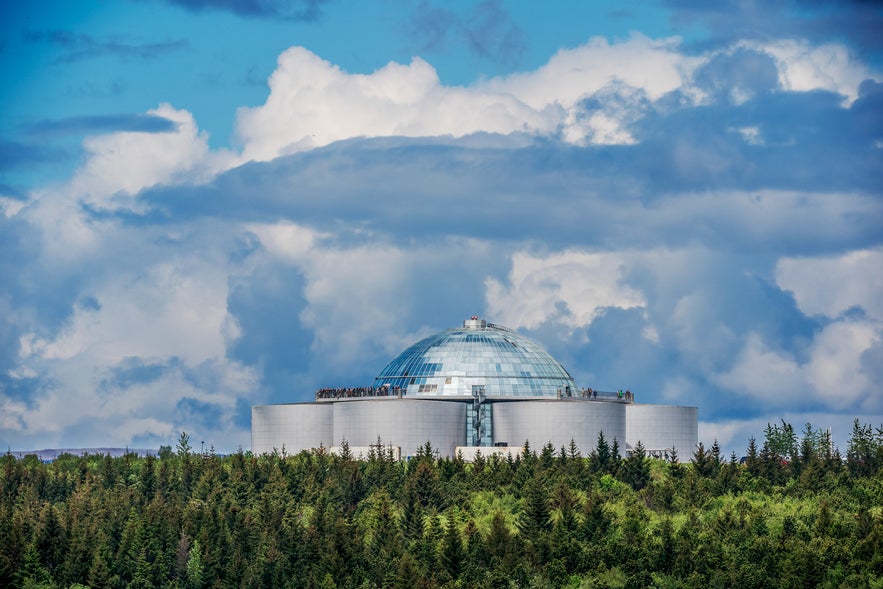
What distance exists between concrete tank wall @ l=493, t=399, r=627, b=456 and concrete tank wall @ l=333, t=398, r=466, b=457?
17.7ft

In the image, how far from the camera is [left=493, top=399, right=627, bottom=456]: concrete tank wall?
196m

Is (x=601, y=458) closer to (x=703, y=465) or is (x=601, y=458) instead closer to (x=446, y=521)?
(x=703, y=465)

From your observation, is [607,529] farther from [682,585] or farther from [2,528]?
[2,528]

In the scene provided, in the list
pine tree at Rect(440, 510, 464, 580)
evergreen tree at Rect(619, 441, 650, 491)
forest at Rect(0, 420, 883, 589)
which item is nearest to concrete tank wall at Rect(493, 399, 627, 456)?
forest at Rect(0, 420, 883, 589)

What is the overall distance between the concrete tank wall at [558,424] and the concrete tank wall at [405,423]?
5.39 meters

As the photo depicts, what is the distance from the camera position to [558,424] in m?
196

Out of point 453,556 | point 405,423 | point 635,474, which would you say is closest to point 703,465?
point 635,474

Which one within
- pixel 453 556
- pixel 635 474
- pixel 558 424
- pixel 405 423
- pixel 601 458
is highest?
pixel 405 423

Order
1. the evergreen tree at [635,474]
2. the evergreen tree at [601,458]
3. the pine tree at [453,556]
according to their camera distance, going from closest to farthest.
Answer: the pine tree at [453,556]
the evergreen tree at [635,474]
the evergreen tree at [601,458]

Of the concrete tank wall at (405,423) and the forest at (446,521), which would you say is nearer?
the forest at (446,521)

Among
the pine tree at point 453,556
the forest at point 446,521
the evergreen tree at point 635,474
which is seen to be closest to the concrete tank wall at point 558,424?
the forest at point 446,521

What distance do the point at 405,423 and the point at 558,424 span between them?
16.3 meters

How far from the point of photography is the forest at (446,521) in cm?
13950

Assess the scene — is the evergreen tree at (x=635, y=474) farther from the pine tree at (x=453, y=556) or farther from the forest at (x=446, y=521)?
the pine tree at (x=453, y=556)
